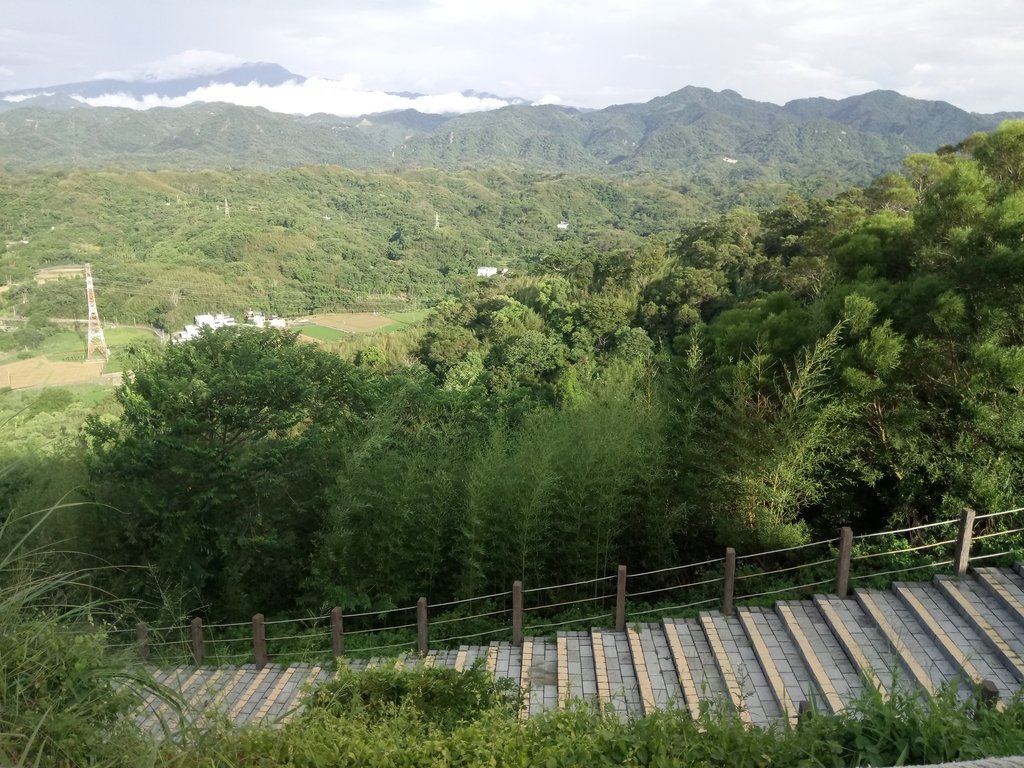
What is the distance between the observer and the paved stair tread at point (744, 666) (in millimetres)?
3584

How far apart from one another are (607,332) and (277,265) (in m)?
53.8

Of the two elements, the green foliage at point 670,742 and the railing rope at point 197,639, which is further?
the railing rope at point 197,639

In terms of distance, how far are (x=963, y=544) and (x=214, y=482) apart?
21.3 ft

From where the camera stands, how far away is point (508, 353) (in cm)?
2095

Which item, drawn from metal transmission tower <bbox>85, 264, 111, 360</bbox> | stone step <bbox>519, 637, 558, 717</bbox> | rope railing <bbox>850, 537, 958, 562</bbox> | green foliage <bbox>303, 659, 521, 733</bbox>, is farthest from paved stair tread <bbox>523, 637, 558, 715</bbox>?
metal transmission tower <bbox>85, 264, 111, 360</bbox>

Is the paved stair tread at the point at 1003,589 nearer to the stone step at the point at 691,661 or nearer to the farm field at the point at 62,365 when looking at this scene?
the stone step at the point at 691,661

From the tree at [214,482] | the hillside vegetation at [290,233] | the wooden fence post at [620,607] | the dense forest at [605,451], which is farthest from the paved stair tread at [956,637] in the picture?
the hillside vegetation at [290,233]

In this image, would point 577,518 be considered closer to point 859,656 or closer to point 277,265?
point 859,656

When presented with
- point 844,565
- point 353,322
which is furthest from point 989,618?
point 353,322

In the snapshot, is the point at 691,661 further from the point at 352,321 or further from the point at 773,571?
the point at 352,321

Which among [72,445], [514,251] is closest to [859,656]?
[72,445]

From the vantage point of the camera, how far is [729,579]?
4488 mm

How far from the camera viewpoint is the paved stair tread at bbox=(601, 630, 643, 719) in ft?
12.5

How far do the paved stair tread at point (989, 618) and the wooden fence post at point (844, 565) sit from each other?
0.57 m
